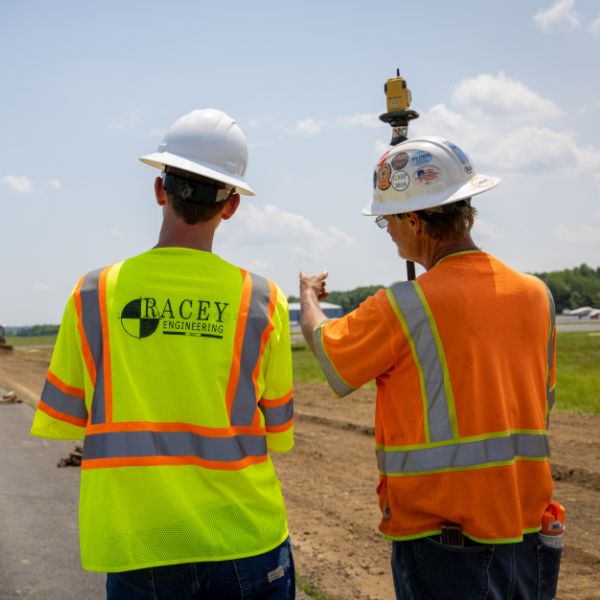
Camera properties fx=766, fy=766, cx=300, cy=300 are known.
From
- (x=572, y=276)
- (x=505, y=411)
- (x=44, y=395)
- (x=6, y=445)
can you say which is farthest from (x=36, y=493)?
(x=572, y=276)

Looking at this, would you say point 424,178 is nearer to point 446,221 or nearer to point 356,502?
point 446,221

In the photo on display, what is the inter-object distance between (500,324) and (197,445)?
Answer: 107 cm

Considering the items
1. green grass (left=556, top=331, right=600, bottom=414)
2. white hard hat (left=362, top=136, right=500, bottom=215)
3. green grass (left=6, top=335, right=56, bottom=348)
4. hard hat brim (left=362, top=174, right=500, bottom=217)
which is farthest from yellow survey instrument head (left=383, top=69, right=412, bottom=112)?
green grass (left=6, top=335, right=56, bottom=348)

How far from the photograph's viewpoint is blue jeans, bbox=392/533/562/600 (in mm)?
2424

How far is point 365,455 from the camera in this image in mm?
9867

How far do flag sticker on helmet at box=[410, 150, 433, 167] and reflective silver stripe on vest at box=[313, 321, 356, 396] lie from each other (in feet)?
2.25

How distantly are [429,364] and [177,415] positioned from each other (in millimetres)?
836

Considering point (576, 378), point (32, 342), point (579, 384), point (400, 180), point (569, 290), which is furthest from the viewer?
point (569, 290)

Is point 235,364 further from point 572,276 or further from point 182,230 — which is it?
point 572,276

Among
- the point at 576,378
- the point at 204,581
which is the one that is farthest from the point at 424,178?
the point at 576,378

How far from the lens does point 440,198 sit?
2695mm

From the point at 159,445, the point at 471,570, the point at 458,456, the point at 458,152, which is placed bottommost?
the point at 471,570

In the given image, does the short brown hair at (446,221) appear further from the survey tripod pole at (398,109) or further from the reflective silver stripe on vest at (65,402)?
the reflective silver stripe on vest at (65,402)

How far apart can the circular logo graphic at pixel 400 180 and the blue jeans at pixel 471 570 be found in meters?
1.21
